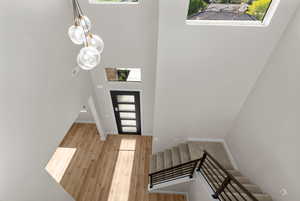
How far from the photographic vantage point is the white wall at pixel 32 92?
4.96ft

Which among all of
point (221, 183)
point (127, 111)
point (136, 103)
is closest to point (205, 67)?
point (221, 183)

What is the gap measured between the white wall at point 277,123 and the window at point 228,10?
503 millimetres

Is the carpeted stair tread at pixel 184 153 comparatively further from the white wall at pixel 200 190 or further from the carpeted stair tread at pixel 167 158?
the white wall at pixel 200 190

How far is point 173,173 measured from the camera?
3344mm

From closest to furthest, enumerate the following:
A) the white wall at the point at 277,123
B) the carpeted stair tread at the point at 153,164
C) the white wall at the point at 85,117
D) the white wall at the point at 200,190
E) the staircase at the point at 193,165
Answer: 1. the white wall at the point at 277,123
2. the white wall at the point at 200,190
3. the staircase at the point at 193,165
4. the carpeted stair tread at the point at 153,164
5. the white wall at the point at 85,117

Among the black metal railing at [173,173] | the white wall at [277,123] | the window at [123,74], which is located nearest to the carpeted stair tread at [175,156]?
the black metal railing at [173,173]

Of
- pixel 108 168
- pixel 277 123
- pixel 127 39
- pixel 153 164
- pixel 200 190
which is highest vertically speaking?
pixel 127 39

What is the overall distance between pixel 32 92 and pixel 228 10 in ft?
10.6

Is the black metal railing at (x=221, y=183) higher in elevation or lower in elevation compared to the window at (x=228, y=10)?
lower

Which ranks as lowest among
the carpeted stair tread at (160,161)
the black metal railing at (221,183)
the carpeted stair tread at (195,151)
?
the carpeted stair tread at (160,161)

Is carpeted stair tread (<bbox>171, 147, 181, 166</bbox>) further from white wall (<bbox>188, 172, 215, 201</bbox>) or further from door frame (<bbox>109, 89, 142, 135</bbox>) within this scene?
door frame (<bbox>109, 89, 142, 135</bbox>)

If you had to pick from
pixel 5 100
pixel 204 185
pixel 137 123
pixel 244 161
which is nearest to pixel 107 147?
pixel 137 123

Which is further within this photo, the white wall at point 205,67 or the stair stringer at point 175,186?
the stair stringer at point 175,186

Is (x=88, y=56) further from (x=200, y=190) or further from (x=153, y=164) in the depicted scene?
(x=153, y=164)
